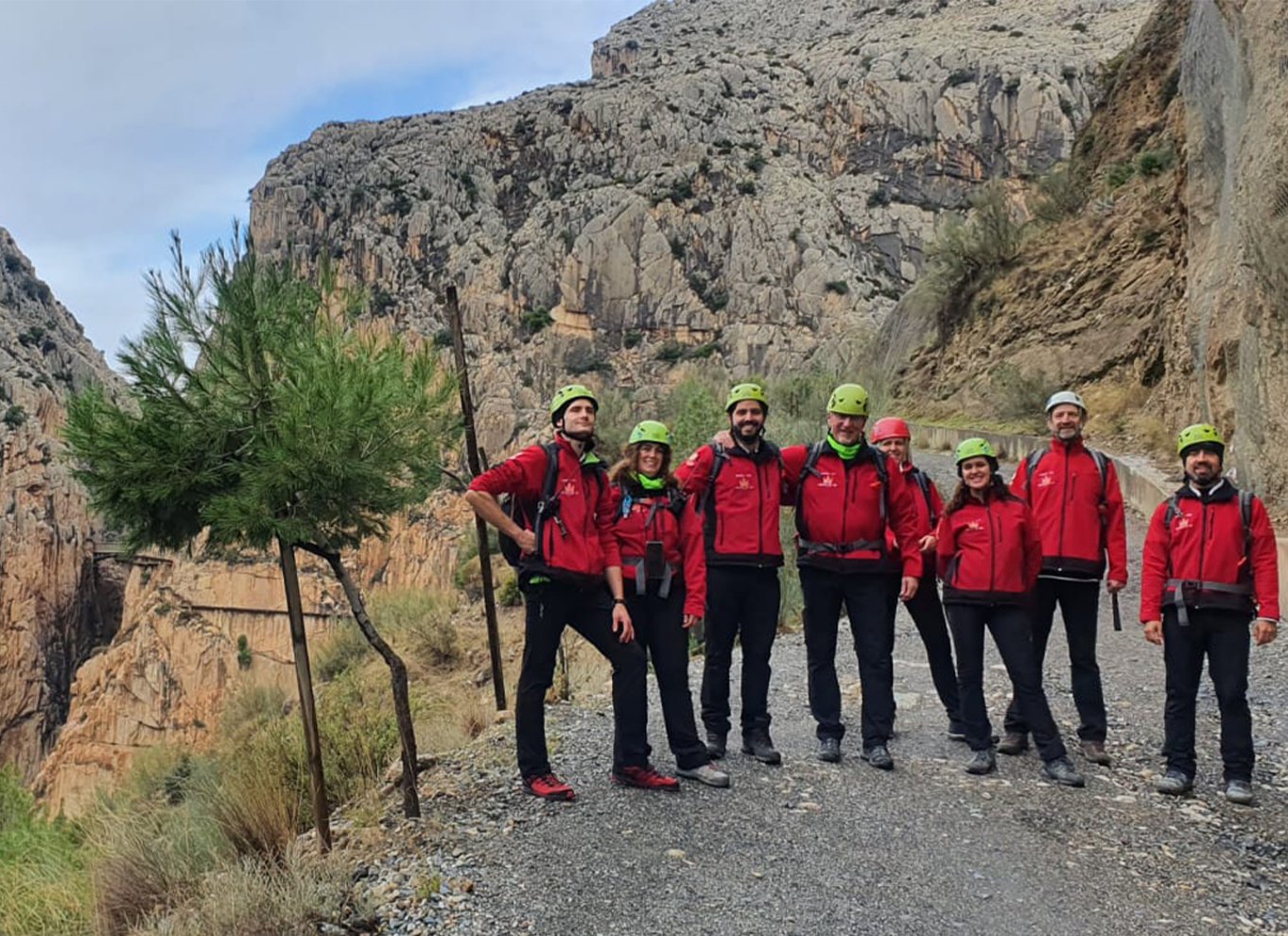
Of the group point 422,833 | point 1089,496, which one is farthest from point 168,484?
point 1089,496

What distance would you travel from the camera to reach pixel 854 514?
228 inches

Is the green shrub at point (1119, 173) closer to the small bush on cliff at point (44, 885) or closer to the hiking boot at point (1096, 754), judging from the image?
the hiking boot at point (1096, 754)

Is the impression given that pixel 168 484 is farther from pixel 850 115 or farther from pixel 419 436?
pixel 850 115

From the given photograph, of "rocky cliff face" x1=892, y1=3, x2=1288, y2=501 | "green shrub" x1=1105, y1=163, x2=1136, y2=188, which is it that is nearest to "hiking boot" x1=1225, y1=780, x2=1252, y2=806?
"rocky cliff face" x1=892, y1=3, x2=1288, y2=501

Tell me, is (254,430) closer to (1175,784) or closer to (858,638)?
(858,638)

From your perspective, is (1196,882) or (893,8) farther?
(893,8)

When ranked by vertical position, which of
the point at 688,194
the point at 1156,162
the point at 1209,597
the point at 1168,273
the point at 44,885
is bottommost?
the point at 44,885

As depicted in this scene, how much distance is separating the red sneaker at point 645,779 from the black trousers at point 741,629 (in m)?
0.64

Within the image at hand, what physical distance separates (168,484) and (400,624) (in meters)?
15.7

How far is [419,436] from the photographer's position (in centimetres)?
535

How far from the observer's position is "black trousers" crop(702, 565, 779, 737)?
5.90 metres

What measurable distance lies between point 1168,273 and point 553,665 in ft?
70.6

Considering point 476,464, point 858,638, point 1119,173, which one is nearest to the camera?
point 858,638

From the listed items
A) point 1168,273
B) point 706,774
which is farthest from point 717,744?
point 1168,273
